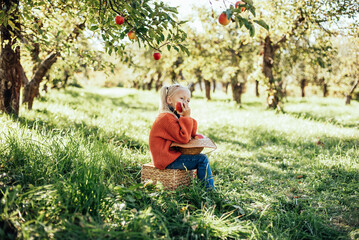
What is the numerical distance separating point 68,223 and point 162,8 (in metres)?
2.57

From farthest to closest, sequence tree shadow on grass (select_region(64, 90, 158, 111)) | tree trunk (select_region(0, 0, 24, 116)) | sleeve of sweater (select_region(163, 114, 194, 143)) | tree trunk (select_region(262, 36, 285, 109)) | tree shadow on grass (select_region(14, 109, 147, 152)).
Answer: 1. tree shadow on grass (select_region(64, 90, 158, 111))
2. tree trunk (select_region(262, 36, 285, 109))
3. tree trunk (select_region(0, 0, 24, 116))
4. tree shadow on grass (select_region(14, 109, 147, 152))
5. sleeve of sweater (select_region(163, 114, 194, 143))

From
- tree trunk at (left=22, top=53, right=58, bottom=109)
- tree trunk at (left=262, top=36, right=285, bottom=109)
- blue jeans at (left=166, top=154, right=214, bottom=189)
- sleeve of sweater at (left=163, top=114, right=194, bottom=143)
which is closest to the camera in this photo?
sleeve of sweater at (left=163, top=114, right=194, bottom=143)

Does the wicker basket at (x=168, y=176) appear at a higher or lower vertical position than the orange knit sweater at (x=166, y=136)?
lower

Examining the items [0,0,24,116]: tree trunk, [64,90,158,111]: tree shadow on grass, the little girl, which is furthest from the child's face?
[64,90,158,111]: tree shadow on grass

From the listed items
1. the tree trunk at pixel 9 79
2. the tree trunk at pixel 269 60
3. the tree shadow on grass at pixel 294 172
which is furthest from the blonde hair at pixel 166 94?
the tree trunk at pixel 269 60

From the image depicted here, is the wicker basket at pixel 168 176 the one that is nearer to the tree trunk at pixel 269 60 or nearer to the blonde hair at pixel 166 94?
the blonde hair at pixel 166 94

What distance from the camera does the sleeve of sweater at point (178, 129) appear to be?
314 cm

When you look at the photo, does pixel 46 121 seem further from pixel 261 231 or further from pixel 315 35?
pixel 315 35

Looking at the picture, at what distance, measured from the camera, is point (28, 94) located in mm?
8008

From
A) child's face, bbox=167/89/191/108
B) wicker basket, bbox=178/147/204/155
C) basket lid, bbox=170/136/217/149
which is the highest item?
child's face, bbox=167/89/191/108

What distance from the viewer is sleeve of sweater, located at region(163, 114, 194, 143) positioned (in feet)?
10.3

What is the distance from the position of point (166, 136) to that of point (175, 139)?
0.38 ft

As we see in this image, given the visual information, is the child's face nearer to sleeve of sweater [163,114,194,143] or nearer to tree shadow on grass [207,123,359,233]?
sleeve of sweater [163,114,194,143]

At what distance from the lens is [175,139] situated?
Result: 3.19 meters
